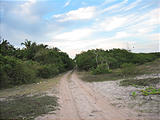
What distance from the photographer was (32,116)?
17.1 ft

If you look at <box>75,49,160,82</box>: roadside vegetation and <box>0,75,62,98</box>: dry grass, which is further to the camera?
<box>75,49,160,82</box>: roadside vegetation

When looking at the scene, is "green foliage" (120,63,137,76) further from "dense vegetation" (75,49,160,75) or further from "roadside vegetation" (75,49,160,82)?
"dense vegetation" (75,49,160,75)

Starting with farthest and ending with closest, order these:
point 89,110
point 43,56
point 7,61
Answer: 1. point 43,56
2. point 7,61
3. point 89,110

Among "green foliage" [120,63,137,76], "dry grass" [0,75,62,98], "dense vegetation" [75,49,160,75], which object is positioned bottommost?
"dry grass" [0,75,62,98]

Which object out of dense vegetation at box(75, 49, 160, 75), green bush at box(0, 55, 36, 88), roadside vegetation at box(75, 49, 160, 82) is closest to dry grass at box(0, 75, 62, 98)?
green bush at box(0, 55, 36, 88)

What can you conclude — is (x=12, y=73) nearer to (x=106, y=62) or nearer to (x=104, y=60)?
(x=106, y=62)

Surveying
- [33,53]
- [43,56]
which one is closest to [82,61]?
[43,56]

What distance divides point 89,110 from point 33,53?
113ft

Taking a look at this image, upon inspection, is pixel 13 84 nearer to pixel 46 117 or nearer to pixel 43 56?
pixel 46 117

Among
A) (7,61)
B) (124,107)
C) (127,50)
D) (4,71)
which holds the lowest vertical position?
(124,107)

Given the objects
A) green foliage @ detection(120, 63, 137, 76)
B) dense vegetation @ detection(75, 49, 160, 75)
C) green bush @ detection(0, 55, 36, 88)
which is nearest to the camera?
green bush @ detection(0, 55, 36, 88)

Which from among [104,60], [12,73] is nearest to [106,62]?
[104,60]

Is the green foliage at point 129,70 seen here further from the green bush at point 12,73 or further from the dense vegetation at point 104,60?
the green bush at point 12,73

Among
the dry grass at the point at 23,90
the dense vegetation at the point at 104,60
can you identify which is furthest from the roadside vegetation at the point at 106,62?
the dry grass at the point at 23,90
